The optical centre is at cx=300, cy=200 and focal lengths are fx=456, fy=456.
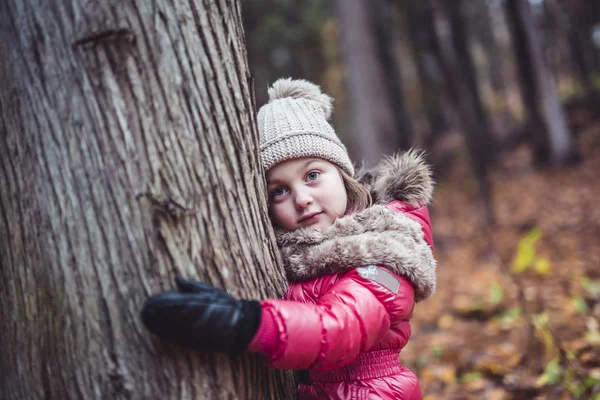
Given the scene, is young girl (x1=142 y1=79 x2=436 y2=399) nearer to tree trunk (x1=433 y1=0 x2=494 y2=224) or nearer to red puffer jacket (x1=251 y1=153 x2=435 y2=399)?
red puffer jacket (x1=251 y1=153 x2=435 y2=399)

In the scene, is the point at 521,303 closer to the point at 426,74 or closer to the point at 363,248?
the point at 363,248

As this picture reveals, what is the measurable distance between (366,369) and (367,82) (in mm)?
7889

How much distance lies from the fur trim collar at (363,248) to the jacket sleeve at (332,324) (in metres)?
0.10

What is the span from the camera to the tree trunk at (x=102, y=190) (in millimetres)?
1383

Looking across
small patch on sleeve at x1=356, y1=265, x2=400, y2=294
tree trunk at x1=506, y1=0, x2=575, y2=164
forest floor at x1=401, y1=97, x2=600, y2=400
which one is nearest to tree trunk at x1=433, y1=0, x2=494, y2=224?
forest floor at x1=401, y1=97, x2=600, y2=400

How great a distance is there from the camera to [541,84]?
411 inches

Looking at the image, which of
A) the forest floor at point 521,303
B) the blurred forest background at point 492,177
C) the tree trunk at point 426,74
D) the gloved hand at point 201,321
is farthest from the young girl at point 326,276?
the tree trunk at point 426,74

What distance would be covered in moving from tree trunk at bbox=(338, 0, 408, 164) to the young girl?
662 centimetres

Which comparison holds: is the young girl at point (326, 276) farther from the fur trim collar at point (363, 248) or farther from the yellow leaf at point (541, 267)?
the yellow leaf at point (541, 267)

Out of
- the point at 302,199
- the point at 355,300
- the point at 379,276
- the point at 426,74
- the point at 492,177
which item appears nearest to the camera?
the point at 355,300

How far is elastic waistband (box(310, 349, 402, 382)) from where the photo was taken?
182cm

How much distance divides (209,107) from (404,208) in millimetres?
1052

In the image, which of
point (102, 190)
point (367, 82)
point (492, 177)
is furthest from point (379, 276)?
point (492, 177)

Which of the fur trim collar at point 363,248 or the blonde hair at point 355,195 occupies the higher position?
the blonde hair at point 355,195
